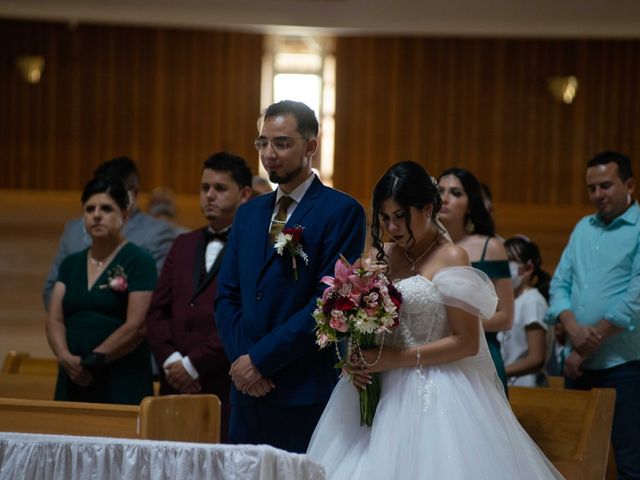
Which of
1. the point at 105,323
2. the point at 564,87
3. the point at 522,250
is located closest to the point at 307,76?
the point at 564,87

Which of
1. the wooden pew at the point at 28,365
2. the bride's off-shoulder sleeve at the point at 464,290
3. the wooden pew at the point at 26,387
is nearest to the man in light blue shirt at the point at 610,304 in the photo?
the bride's off-shoulder sleeve at the point at 464,290

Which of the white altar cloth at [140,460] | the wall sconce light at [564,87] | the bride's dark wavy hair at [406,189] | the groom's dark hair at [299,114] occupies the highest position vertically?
the wall sconce light at [564,87]

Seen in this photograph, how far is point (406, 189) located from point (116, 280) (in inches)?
78.1

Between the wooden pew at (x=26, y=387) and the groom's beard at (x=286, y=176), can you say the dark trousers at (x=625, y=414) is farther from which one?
the wooden pew at (x=26, y=387)

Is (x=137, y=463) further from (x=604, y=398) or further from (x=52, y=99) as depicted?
(x=52, y=99)

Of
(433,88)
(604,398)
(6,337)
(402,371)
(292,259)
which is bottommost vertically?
(6,337)

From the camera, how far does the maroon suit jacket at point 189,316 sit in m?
4.66

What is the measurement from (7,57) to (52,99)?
0.82m

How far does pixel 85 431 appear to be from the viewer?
12.2ft

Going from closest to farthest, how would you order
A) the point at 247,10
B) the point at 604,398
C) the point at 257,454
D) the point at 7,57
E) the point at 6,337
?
the point at 257,454 → the point at 604,398 → the point at 6,337 → the point at 247,10 → the point at 7,57

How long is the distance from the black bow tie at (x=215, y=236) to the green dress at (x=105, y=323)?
0.36 m

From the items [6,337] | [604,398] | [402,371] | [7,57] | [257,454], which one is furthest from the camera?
[7,57]

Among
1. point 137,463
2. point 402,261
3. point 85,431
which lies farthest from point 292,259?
point 137,463

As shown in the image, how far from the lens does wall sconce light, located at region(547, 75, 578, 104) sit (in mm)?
14688
